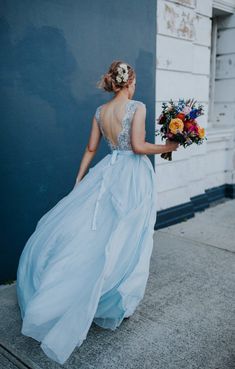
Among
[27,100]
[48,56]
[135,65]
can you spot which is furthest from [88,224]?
[135,65]

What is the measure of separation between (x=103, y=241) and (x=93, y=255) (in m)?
0.13

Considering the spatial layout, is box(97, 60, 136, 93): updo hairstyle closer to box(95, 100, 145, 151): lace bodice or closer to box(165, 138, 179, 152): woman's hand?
box(95, 100, 145, 151): lace bodice

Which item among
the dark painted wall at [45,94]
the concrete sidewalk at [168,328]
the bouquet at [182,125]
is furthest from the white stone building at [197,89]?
the bouquet at [182,125]

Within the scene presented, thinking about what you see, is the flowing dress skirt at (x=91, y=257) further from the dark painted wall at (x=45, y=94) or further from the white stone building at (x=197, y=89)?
the white stone building at (x=197, y=89)

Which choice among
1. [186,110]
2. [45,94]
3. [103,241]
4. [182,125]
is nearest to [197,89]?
[45,94]

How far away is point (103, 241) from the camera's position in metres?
2.94

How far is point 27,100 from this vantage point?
155 inches

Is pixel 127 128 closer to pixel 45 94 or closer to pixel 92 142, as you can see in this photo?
pixel 92 142

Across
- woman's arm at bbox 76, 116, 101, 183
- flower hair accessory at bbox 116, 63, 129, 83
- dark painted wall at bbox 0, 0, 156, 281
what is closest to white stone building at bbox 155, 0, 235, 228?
dark painted wall at bbox 0, 0, 156, 281

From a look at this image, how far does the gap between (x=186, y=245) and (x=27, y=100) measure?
2655 mm

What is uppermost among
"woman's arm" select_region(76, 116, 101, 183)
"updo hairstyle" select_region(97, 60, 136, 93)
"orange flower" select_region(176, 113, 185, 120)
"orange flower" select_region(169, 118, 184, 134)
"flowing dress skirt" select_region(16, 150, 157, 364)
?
"updo hairstyle" select_region(97, 60, 136, 93)

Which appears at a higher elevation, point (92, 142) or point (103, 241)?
point (92, 142)

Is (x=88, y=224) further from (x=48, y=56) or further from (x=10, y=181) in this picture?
(x=48, y=56)

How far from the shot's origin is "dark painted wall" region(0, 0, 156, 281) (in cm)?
382
